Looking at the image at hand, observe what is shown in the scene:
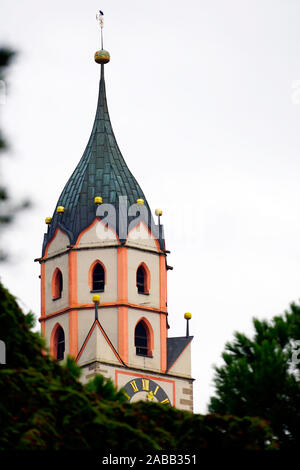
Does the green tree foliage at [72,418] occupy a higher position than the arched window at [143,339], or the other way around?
the arched window at [143,339]

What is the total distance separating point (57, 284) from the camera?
59000 mm

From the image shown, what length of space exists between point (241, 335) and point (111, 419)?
200 inches

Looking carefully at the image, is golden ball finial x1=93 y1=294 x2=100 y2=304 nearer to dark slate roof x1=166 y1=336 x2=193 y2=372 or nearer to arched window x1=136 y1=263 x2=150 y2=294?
arched window x1=136 y1=263 x2=150 y2=294

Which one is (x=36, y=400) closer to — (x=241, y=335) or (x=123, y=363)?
(x=241, y=335)

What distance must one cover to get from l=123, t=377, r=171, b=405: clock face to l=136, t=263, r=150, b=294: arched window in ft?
11.9

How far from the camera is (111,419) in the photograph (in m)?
16.6

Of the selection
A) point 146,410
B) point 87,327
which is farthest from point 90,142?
point 146,410

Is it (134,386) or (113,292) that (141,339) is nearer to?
(113,292)

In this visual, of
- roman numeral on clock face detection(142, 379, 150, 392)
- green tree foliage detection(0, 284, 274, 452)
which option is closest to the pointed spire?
→ roman numeral on clock face detection(142, 379, 150, 392)

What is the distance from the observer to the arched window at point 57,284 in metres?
58.8

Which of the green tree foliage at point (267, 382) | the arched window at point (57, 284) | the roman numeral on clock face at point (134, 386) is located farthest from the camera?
the arched window at point (57, 284)

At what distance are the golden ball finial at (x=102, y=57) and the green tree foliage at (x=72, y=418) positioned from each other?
156 ft

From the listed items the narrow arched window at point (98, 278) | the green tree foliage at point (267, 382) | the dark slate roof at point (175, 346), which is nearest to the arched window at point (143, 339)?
the dark slate roof at point (175, 346)

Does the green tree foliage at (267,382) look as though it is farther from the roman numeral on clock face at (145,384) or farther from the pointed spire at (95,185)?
the pointed spire at (95,185)
